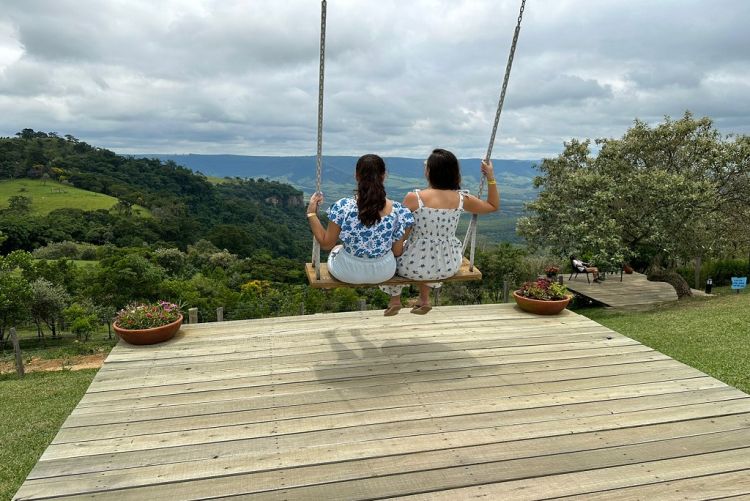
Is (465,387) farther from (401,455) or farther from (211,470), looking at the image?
(211,470)

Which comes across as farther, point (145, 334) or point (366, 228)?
point (145, 334)

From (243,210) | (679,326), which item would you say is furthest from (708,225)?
(243,210)

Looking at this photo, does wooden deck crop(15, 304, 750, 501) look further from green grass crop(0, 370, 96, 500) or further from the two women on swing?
green grass crop(0, 370, 96, 500)

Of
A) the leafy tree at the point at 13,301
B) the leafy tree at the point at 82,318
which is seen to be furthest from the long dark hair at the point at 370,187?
the leafy tree at the point at 13,301

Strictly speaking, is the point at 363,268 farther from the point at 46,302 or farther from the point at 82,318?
the point at 46,302

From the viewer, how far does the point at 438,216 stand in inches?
161

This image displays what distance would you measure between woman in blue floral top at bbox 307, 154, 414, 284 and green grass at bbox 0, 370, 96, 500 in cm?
351

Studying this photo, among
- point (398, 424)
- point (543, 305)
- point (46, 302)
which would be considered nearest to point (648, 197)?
point (543, 305)

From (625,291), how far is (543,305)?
14.3 meters

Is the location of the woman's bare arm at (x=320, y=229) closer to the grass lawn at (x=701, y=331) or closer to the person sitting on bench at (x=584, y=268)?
the grass lawn at (x=701, y=331)

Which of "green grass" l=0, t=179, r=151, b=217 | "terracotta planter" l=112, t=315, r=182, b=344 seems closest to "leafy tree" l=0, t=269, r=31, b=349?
"terracotta planter" l=112, t=315, r=182, b=344

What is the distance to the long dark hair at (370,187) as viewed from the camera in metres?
3.74

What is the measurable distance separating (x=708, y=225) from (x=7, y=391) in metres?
19.5

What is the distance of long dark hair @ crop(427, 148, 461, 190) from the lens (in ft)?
13.0
